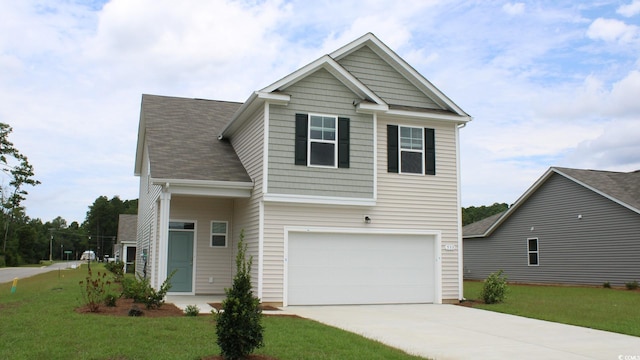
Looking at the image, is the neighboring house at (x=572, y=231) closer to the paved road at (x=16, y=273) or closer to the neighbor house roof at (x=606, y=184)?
the neighbor house roof at (x=606, y=184)

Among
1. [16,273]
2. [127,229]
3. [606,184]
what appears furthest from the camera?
[127,229]

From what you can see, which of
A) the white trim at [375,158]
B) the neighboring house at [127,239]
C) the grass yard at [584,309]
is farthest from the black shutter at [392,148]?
the neighboring house at [127,239]

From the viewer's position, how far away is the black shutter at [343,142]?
15594mm

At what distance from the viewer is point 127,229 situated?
47812 millimetres

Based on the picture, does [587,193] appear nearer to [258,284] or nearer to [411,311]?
[411,311]

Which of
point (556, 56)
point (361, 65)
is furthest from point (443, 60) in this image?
point (556, 56)

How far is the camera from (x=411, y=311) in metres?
14.4

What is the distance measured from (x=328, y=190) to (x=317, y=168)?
2.14ft

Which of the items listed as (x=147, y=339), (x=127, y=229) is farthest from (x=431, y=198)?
(x=127, y=229)

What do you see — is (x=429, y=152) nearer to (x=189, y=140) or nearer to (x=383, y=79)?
(x=383, y=79)

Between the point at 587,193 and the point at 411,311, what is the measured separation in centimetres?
1424

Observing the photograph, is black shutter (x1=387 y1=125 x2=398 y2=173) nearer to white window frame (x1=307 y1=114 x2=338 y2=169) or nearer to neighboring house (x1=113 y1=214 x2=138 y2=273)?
white window frame (x1=307 y1=114 x2=338 y2=169)

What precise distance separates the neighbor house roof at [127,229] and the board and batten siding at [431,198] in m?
32.4

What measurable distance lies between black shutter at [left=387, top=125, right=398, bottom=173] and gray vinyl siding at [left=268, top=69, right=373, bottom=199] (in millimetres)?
866
